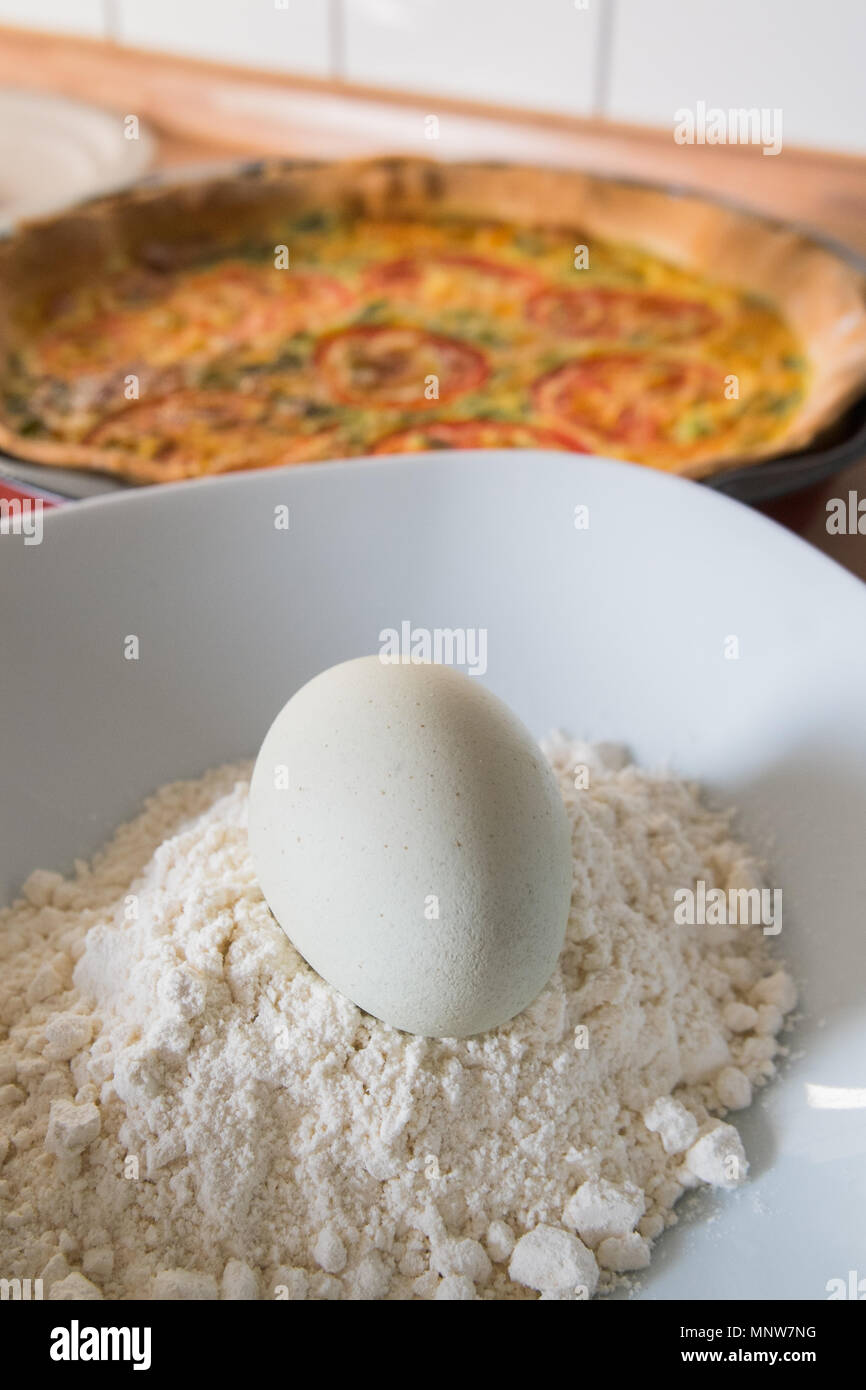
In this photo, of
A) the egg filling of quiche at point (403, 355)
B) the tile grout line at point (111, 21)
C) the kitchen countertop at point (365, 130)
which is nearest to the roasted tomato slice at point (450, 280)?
the egg filling of quiche at point (403, 355)

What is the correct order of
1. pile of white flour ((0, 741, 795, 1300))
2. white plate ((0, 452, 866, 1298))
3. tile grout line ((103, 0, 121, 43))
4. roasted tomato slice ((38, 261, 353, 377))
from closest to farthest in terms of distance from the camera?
pile of white flour ((0, 741, 795, 1300))
white plate ((0, 452, 866, 1298))
roasted tomato slice ((38, 261, 353, 377))
tile grout line ((103, 0, 121, 43))

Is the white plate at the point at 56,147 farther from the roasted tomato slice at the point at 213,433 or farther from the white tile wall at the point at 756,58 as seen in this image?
the white tile wall at the point at 756,58

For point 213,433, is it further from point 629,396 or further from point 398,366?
point 629,396

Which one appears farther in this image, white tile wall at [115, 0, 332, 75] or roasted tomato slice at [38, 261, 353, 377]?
white tile wall at [115, 0, 332, 75]

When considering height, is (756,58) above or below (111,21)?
below

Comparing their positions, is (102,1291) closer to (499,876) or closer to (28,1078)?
(28,1078)

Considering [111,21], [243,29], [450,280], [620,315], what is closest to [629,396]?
[620,315]

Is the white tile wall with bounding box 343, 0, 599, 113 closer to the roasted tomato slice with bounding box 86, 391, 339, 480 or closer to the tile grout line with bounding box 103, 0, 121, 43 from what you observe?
the tile grout line with bounding box 103, 0, 121, 43

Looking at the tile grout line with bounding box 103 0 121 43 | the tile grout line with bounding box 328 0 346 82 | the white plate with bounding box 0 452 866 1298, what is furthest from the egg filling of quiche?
the tile grout line with bounding box 103 0 121 43
